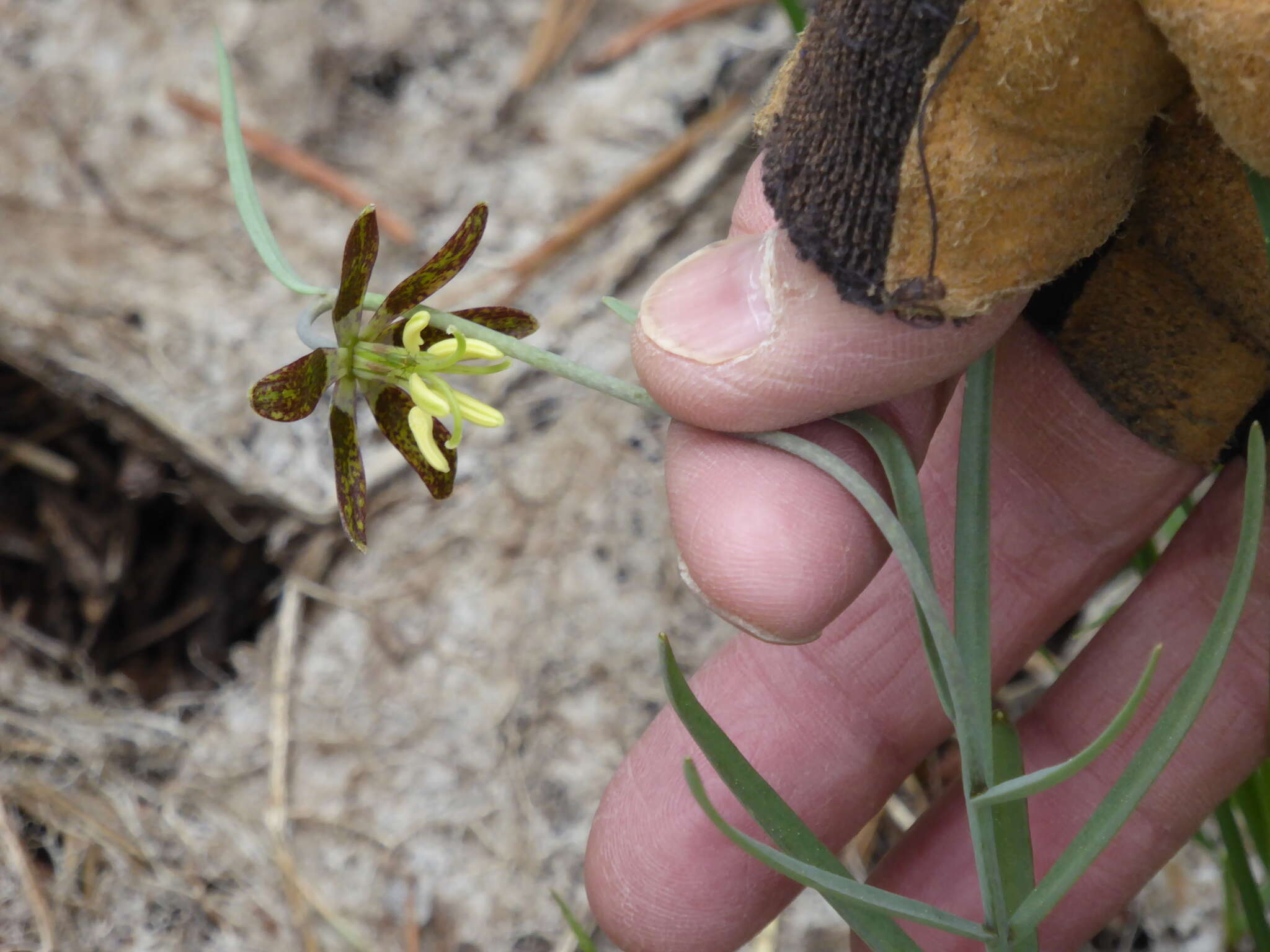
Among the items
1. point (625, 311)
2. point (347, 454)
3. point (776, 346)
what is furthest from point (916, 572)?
point (347, 454)

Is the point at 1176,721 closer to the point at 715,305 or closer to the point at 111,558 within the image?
the point at 715,305

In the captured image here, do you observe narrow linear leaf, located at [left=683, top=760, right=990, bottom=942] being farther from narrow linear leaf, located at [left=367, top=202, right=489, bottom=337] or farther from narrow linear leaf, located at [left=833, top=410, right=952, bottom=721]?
narrow linear leaf, located at [left=367, top=202, right=489, bottom=337]

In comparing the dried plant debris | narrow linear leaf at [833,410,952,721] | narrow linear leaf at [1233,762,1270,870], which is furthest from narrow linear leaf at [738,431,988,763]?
the dried plant debris

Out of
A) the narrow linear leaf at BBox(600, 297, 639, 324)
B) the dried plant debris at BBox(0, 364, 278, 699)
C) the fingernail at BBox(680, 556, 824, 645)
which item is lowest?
the dried plant debris at BBox(0, 364, 278, 699)

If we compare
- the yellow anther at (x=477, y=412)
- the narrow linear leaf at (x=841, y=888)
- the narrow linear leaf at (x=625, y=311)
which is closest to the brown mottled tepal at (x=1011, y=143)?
the narrow linear leaf at (x=625, y=311)

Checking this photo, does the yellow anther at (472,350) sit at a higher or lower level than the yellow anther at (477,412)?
higher

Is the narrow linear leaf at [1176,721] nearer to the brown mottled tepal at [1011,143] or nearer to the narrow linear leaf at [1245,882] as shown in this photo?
the brown mottled tepal at [1011,143]
